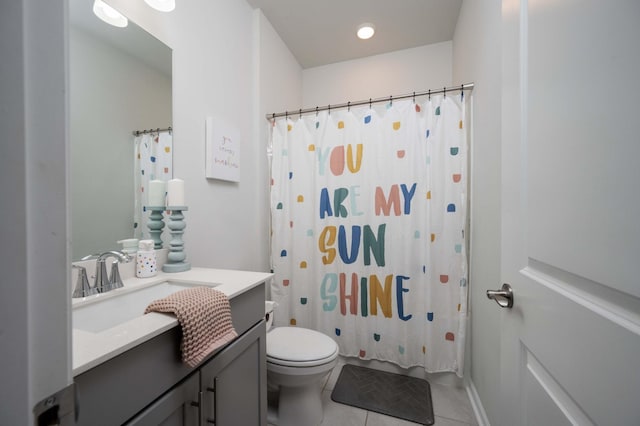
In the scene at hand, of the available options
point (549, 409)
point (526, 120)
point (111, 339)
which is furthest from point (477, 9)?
point (111, 339)

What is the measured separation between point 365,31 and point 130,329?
2.40 m

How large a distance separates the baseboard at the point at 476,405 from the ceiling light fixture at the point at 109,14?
8.09ft

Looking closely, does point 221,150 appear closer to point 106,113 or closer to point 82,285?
point 106,113

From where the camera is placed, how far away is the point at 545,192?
552 millimetres


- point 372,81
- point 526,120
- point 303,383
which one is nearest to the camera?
point 526,120

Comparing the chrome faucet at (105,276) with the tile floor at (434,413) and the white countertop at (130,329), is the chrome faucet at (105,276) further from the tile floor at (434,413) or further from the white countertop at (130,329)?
the tile floor at (434,413)

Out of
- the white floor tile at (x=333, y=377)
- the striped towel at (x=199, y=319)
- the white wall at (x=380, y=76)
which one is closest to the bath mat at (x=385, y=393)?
the white floor tile at (x=333, y=377)

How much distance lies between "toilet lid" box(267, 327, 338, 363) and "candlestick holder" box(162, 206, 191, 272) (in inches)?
25.0

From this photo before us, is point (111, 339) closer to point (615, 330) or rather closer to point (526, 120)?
point (615, 330)

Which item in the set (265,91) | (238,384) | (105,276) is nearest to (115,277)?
(105,276)

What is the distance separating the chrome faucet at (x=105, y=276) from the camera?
908mm

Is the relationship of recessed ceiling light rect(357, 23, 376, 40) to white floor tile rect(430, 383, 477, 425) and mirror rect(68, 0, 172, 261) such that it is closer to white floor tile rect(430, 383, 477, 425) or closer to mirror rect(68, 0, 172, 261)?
mirror rect(68, 0, 172, 261)

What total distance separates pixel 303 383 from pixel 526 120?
1.42 meters

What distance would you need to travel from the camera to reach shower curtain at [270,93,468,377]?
1.56 m
